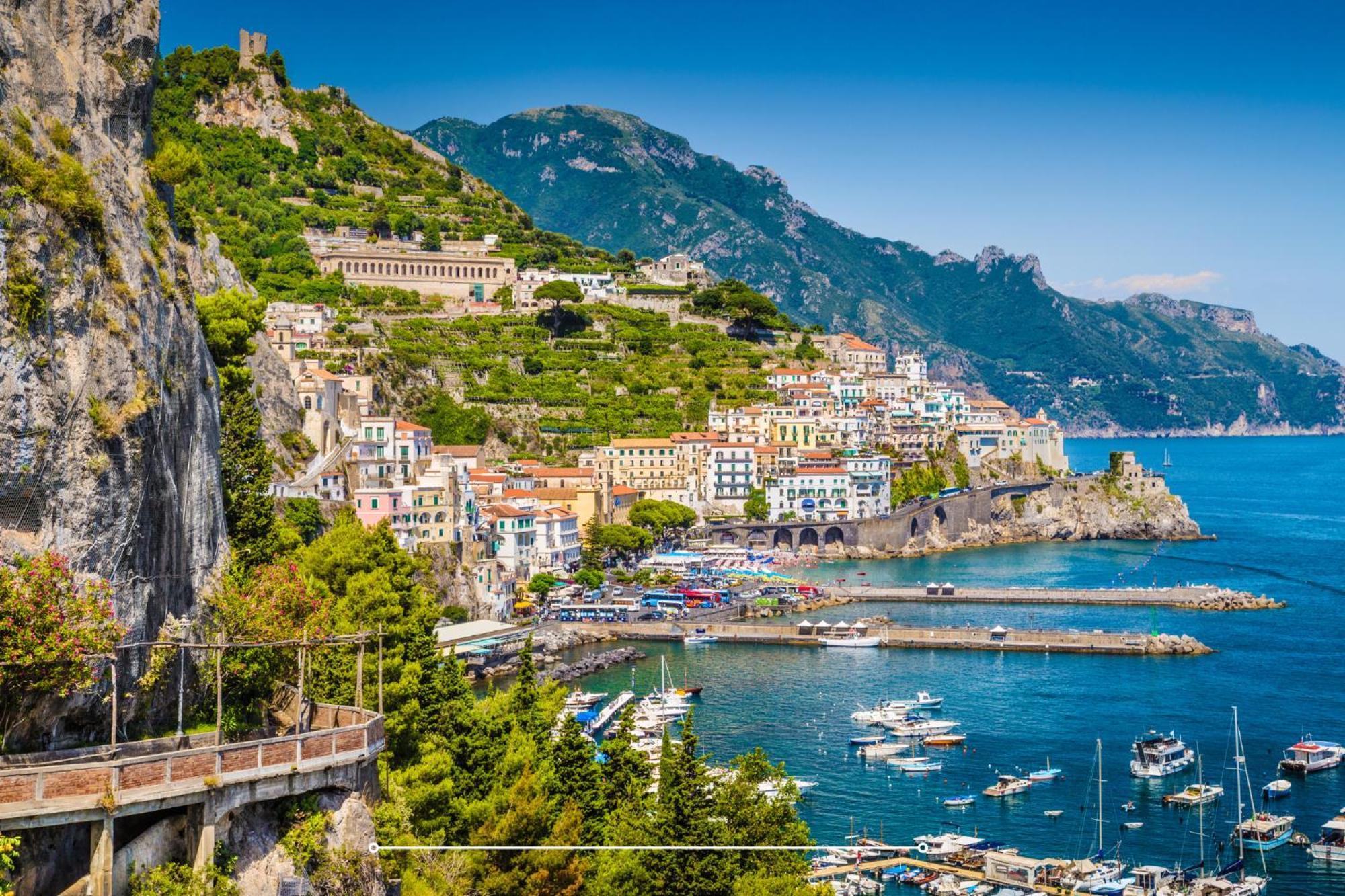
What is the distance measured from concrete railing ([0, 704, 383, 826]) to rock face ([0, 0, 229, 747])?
82 centimetres

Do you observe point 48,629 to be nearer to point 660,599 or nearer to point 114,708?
point 114,708

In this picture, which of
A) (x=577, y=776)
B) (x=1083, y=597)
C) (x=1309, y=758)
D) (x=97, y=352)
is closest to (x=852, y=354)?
(x=1083, y=597)

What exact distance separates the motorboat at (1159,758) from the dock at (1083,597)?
96.9ft

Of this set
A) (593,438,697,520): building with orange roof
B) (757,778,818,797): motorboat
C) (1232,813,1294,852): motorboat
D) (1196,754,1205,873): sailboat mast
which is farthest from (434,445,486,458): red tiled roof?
(1232,813,1294,852): motorboat

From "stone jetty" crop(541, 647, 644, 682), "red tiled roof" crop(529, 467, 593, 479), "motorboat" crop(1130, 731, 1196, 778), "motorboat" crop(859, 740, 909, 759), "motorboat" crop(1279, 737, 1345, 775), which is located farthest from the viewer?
"red tiled roof" crop(529, 467, 593, 479)

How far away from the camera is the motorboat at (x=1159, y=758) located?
3969 cm

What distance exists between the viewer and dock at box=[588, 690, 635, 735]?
43.7m

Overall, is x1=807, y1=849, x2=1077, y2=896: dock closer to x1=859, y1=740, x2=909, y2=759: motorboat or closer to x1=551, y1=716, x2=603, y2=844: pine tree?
x1=551, y1=716, x2=603, y2=844: pine tree

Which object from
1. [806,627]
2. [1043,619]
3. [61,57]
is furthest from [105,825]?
[1043,619]

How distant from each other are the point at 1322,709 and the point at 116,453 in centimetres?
4471

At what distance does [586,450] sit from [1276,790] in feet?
187

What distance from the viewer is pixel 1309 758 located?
40.3 m

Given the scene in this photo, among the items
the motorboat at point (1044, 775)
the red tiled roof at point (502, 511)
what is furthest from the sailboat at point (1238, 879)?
the red tiled roof at point (502, 511)

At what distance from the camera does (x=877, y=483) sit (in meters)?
94.9
